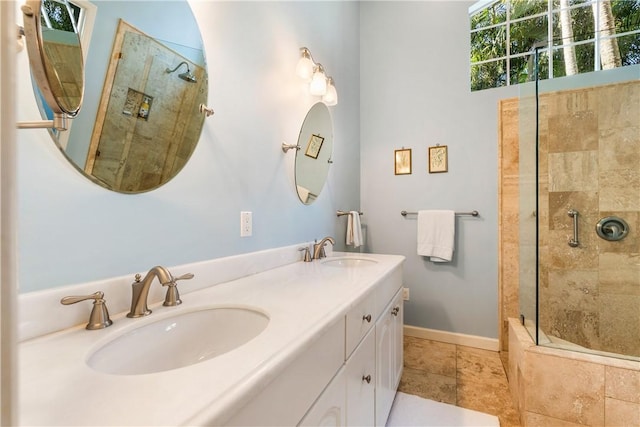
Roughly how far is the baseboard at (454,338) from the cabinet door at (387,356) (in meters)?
0.80

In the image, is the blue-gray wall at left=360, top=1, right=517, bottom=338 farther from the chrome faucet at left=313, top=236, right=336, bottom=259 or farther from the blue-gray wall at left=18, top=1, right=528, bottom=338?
the chrome faucet at left=313, top=236, right=336, bottom=259

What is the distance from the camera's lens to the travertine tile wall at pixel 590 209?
69.8 inches

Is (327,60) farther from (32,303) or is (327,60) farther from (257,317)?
(32,303)

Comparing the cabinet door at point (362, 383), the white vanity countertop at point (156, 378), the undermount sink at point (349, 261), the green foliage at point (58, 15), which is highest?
the green foliage at point (58, 15)

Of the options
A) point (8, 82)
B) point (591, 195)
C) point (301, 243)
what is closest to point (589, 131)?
point (591, 195)

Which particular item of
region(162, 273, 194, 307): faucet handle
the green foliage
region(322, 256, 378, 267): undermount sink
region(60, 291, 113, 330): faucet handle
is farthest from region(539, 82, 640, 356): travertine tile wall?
the green foliage

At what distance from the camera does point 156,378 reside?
0.46 m

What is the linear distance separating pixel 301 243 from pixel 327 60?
143 centimetres

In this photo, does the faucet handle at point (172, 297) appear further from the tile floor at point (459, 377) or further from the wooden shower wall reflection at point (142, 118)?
the tile floor at point (459, 377)

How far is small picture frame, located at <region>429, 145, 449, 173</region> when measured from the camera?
2385mm

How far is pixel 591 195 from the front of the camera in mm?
1888

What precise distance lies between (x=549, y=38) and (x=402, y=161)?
1396mm

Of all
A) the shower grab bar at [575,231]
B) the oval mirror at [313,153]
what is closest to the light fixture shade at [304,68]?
the oval mirror at [313,153]

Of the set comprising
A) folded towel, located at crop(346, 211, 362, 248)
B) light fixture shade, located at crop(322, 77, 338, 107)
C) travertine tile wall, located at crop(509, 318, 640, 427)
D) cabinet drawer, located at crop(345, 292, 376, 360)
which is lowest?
travertine tile wall, located at crop(509, 318, 640, 427)
